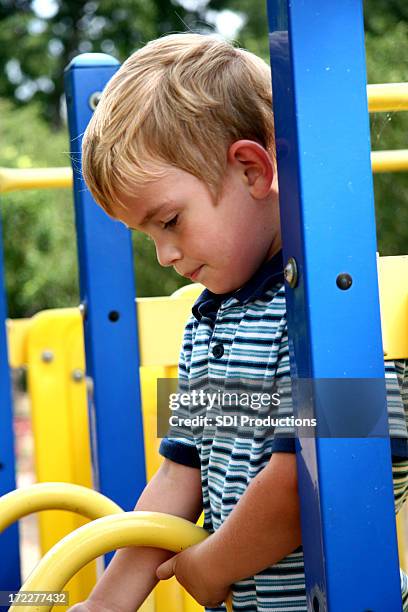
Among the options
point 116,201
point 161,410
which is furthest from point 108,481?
point 116,201

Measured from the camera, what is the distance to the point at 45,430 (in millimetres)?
2391

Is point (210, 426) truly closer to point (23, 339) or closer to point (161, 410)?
point (161, 410)

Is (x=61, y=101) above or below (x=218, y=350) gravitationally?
above

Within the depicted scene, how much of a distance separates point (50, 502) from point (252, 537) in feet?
1.29

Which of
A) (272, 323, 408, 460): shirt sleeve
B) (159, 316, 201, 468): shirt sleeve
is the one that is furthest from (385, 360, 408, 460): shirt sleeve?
(159, 316, 201, 468): shirt sleeve

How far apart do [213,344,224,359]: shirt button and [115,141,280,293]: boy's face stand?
0.30 feet

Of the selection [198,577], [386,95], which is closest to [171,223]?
[198,577]

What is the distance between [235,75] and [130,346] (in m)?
0.80

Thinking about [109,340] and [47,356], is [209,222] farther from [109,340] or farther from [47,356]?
[47,356]

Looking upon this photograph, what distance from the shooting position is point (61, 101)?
11281 mm

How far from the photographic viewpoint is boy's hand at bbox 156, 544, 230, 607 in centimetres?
114

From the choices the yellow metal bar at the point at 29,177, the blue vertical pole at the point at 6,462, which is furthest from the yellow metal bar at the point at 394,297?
the yellow metal bar at the point at 29,177

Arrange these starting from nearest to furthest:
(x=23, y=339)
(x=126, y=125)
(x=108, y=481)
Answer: (x=126, y=125), (x=108, y=481), (x=23, y=339)

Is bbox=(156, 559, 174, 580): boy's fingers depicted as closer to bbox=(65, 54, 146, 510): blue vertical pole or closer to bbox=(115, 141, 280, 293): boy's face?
bbox=(115, 141, 280, 293): boy's face
